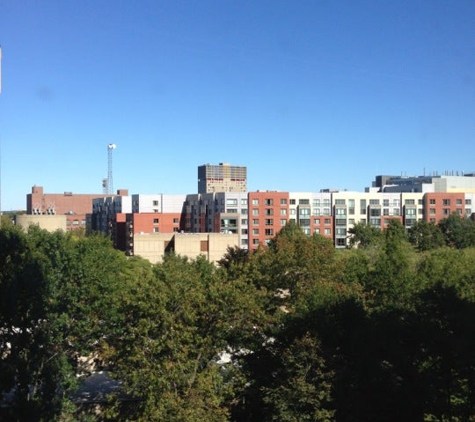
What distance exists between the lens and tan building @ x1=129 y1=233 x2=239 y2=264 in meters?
59.3

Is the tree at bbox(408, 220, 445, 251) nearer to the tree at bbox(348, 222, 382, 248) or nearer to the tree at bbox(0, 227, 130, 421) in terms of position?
the tree at bbox(348, 222, 382, 248)

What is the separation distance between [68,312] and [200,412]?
6.26 meters

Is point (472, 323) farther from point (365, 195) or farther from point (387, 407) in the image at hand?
point (365, 195)

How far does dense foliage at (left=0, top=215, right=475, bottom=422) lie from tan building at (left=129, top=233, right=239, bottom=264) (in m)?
34.8

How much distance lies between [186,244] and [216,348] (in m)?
38.9

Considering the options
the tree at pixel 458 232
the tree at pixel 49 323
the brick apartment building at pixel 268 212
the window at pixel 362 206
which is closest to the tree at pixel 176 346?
the tree at pixel 49 323

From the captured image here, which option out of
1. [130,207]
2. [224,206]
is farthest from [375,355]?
[130,207]

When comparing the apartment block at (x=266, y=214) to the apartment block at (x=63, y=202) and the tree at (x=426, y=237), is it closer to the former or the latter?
the tree at (x=426, y=237)

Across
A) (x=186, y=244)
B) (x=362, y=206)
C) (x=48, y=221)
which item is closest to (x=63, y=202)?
(x=48, y=221)

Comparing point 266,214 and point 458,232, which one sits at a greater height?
point 266,214

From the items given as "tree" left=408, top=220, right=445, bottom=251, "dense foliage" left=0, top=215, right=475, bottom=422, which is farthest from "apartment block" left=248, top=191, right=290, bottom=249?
"dense foliage" left=0, top=215, right=475, bottom=422

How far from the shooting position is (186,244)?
59.5 meters

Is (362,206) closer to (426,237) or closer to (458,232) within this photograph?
(426,237)

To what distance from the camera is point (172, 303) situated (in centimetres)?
2094
